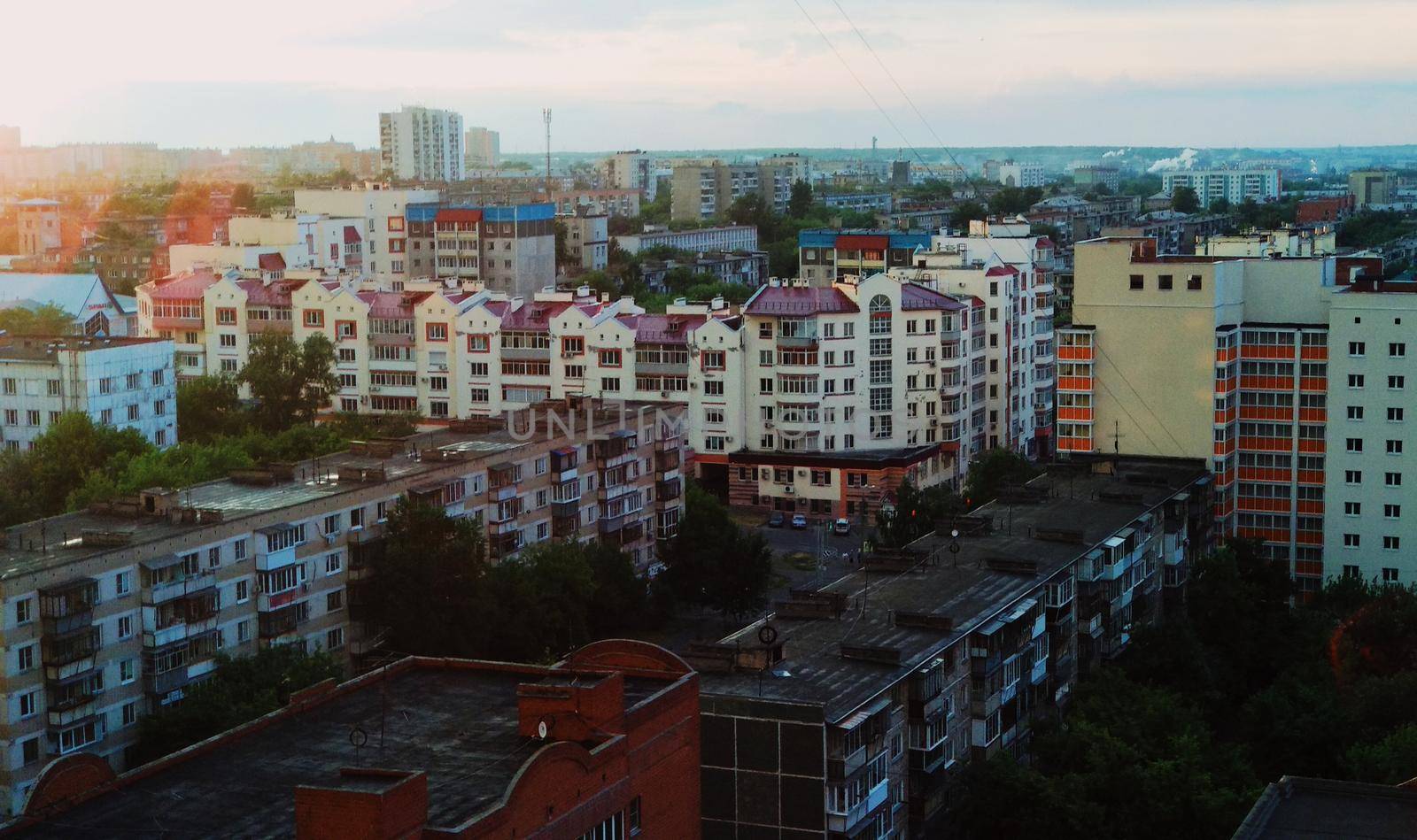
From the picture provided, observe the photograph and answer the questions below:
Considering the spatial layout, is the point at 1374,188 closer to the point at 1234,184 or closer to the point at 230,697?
the point at 1234,184

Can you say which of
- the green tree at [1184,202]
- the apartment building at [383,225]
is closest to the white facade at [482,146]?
the green tree at [1184,202]

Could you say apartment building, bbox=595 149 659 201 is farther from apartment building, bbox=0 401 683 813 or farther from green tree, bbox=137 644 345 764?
green tree, bbox=137 644 345 764

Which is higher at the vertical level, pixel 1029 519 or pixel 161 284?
pixel 161 284

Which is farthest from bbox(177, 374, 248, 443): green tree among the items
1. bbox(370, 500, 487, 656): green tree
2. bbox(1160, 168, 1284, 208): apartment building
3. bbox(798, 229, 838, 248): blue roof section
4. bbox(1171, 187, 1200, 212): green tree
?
bbox(1160, 168, 1284, 208): apartment building

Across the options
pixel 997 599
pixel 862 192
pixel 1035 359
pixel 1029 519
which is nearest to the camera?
pixel 997 599

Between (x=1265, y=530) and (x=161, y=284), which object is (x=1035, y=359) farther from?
(x=161, y=284)

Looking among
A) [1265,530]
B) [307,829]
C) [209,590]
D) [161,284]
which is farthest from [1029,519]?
[161,284]

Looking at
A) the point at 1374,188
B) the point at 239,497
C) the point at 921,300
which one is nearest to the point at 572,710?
the point at 239,497
